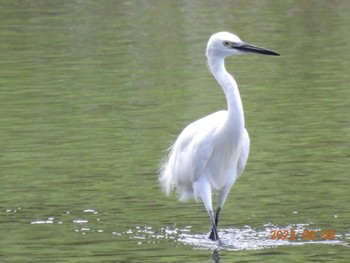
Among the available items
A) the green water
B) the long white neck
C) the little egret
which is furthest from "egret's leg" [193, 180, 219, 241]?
the long white neck

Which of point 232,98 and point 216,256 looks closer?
point 216,256

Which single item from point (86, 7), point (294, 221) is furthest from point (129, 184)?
point (86, 7)

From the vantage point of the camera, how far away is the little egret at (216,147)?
9562mm

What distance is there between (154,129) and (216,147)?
4086mm

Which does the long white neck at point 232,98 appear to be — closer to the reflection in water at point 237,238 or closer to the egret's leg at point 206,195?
the egret's leg at point 206,195

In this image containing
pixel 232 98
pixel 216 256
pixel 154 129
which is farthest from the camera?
pixel 154 129

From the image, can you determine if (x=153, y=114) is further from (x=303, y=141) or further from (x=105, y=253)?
(x=105, y=253)

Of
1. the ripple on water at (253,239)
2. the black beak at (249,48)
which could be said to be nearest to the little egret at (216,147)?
the black beak at (249,48)

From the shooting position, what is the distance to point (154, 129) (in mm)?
13852

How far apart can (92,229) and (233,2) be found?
1574 centimetres

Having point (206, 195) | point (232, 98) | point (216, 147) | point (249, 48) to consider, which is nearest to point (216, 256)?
point (206, 195)

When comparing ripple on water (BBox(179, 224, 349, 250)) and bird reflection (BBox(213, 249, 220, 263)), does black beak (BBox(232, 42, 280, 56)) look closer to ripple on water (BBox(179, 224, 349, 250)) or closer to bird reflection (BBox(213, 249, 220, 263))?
ripple on water (BBox(179, 224, 349, 250))

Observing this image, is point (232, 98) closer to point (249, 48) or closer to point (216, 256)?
point (249, 48)

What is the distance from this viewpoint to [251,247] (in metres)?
9.25
